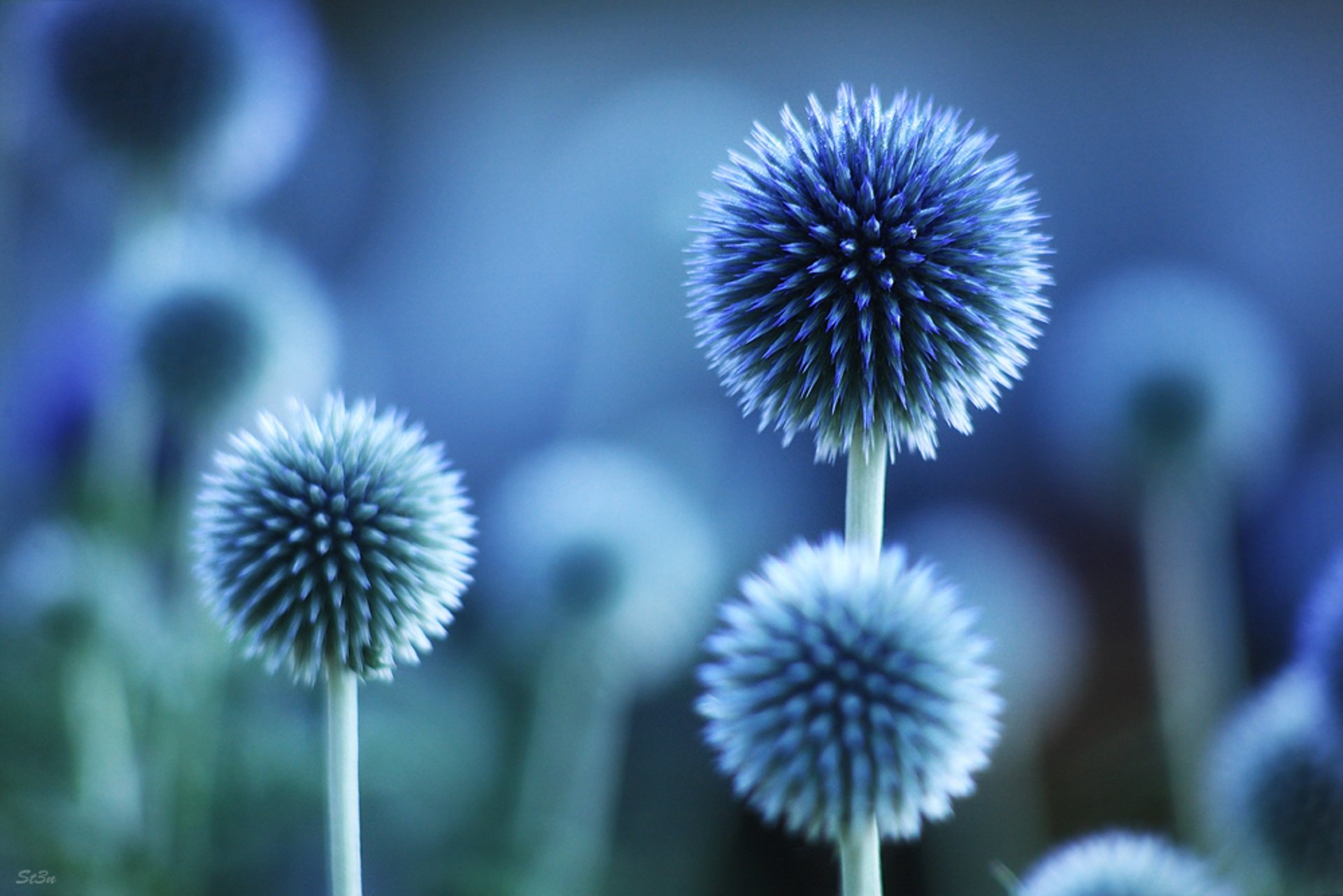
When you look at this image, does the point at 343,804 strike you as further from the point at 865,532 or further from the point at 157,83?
the point at 157,83

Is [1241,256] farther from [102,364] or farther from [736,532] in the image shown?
[102,364]

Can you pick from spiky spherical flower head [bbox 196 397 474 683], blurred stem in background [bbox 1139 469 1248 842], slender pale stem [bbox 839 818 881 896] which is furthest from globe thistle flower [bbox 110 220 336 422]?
blurred stem in background [bbox 1139 469 1248 842]

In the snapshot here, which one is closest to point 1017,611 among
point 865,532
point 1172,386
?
point 1172,386

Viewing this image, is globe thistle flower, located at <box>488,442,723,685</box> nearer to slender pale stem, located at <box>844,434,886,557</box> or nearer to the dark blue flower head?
the dark blue flower head

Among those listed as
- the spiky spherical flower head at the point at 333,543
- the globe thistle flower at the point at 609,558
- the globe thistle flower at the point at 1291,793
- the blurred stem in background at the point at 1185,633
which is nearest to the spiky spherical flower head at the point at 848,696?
the spiky spherical flower head at the point at 333,543

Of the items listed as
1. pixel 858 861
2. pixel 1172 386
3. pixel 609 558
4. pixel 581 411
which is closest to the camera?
pixel 858 861

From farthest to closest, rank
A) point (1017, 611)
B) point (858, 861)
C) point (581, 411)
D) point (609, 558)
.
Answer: point (581, 411) < point (1017, 611) < point (609, 558) < point (858, 861)

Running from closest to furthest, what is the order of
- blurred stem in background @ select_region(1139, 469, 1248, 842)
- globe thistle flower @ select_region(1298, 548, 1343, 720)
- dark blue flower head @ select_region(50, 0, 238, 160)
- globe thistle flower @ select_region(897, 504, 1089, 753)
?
globe thistle flower @ select_region(1298, 548, 1343, 720) → dark blue flower head @ select_region(50, 0, 238, 160) → blurred stem in background @ select_region(1139, 469, 1248, 842) → globe thistle flower @ select_region(897, 504, 1089, 753)
